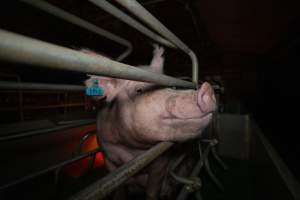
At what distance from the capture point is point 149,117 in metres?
1.19

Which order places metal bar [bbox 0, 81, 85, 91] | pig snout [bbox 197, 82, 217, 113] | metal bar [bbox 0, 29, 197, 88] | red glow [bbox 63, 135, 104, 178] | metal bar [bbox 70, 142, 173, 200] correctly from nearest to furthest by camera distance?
1. metal bar [bbox 0, 29, 197, 88]
2. metal bar [bbox 70, 142, 173, 200]
3. pig snout [bbox 197, 82, 217, 113]
4. metal bar [bbox 0, 81, 85, 91]
5. red glow [bbox 63, 135, 104, 178]

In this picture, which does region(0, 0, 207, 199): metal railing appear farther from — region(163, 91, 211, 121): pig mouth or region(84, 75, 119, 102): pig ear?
region(84, 75, 119, 102): pig ear

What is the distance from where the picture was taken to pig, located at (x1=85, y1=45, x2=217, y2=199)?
40.4 inches

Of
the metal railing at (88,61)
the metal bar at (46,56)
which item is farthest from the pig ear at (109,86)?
the metal bar at (46,56)

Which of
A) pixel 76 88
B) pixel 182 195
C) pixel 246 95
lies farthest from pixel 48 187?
pixel 246 95

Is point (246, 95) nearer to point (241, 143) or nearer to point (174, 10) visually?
point (241, 143)

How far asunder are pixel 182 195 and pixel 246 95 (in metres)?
9.42

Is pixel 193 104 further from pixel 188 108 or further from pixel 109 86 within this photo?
pixel 109 86

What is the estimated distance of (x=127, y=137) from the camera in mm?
1451

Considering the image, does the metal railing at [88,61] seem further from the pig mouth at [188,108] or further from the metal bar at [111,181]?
the pig mouth at [188,108]

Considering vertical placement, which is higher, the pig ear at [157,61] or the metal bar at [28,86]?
the pig ear at [157,61]

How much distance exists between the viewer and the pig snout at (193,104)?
96 centimetres

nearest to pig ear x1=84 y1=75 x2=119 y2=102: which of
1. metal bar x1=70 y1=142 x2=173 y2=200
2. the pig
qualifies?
the pig

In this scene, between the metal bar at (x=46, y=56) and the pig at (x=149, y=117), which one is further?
the pig at (x=149, y=117)
